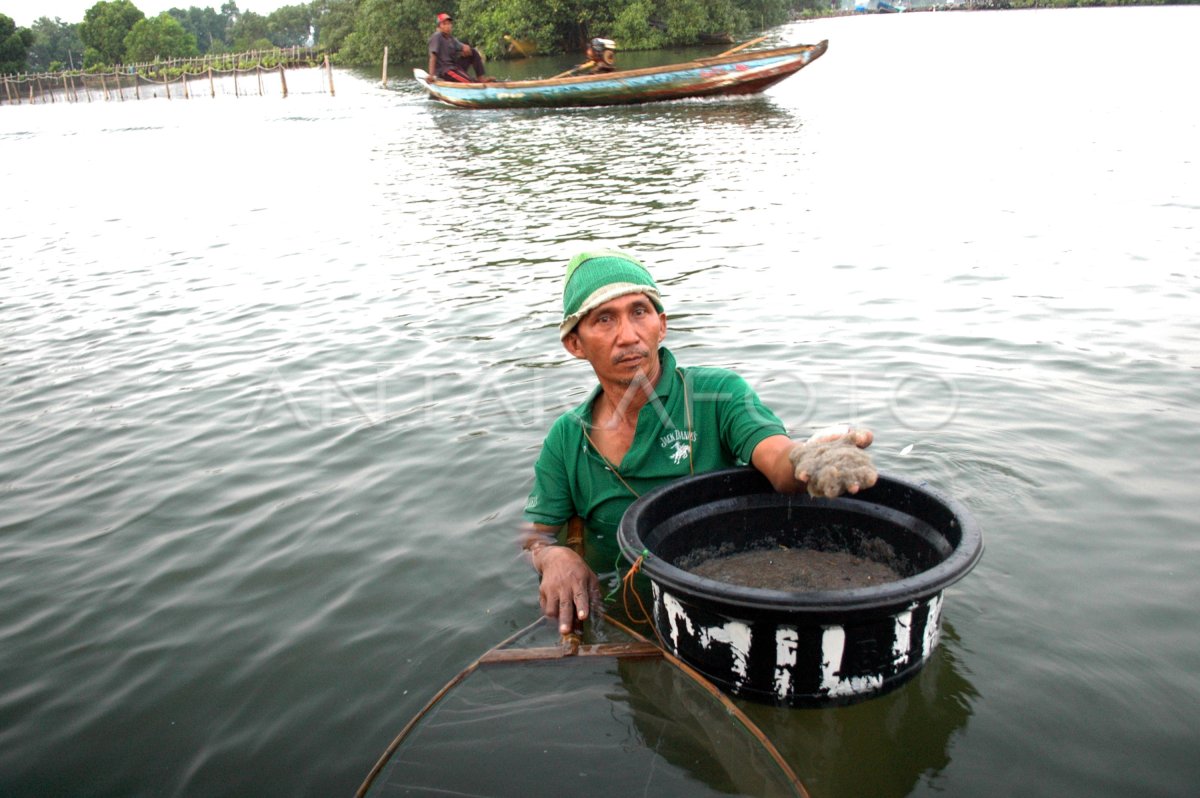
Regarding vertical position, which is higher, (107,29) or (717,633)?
(107,29)

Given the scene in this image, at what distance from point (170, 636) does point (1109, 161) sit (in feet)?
38.8

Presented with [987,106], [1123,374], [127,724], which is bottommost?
[127,724]

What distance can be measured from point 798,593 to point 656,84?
2064cm

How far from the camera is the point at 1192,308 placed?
19.9 ft

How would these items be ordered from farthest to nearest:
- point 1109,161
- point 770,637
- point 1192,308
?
point 1109,161
point 1192,308
point 770,637

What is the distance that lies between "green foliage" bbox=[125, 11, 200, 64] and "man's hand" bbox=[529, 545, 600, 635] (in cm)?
9669

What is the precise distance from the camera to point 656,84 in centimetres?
2116

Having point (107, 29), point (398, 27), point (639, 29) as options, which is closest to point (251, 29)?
point (107, 29)

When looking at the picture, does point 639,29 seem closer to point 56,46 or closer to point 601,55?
point 601,55

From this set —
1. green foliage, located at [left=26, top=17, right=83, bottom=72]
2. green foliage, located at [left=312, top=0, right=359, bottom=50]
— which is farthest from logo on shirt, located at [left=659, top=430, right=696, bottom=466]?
green foliage, located at [left=26, top=17, right=83, bottom=72]

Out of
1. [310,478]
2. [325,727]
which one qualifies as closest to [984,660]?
[325,727]

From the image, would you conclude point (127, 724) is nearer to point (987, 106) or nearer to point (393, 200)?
point (393, 200)

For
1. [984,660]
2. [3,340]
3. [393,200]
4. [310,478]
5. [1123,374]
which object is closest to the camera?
[984,660]

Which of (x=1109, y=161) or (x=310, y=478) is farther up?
(x=1109, y=161)
